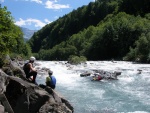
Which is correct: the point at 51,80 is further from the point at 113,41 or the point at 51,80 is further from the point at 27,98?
the point at 113,41

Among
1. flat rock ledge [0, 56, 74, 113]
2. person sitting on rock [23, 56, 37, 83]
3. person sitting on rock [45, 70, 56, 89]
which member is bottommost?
flat rock ledge [0, 56, 74, 113]

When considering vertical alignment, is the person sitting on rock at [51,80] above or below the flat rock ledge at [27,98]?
above

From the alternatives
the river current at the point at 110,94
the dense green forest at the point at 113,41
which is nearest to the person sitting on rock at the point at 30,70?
the dense green forest at the point at 113,41

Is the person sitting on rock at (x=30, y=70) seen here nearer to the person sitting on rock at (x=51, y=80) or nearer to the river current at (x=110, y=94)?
the person sitting on rock at (x=51, y=80)

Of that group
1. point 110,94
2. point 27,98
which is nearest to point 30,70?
point 27,98

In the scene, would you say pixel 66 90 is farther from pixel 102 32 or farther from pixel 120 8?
pixel 120 8

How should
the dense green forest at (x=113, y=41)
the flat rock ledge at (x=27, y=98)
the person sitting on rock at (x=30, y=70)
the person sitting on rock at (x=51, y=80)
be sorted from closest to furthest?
the flat rock ledge at (x=27, y=98) → the person sitting on rock at (x=30, y=70) → the person sitting on rock at (x=51, y=80) → the dense green forest at (x=113, y=41)

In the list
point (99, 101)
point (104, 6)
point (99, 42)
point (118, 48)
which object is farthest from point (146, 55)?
point (104, 6)

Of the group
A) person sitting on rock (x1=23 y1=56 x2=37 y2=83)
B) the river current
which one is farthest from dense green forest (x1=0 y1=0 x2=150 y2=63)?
the river current

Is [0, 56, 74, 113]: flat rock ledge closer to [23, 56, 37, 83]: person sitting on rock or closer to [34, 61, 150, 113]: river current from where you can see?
[23, 56, 37, 83]: person sitting on rock

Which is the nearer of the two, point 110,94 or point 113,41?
point 110,94

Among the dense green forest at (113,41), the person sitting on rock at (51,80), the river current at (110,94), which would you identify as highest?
the dense green forest at (113,41)

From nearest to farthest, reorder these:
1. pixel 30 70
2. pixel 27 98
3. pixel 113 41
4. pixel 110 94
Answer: pixel 27 98, pixel 30 70, pixel 110 94, pixel 113 41

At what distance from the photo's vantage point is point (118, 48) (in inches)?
4048
